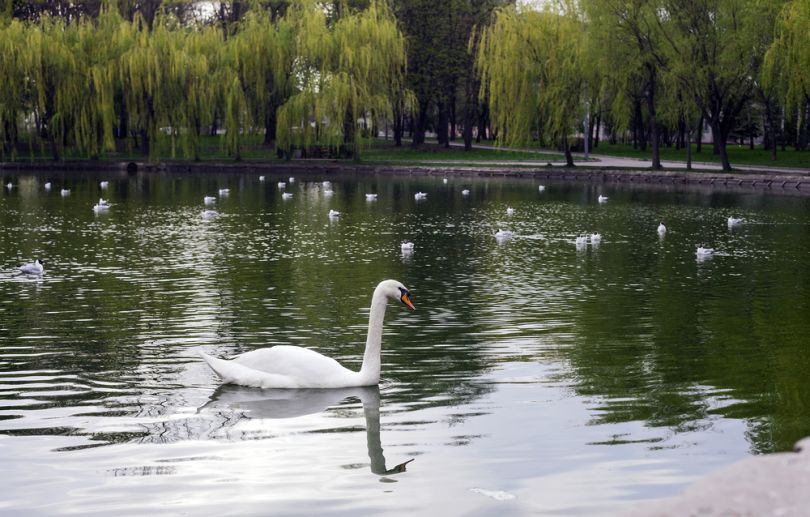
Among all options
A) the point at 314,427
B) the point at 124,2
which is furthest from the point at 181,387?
the point at 124,2

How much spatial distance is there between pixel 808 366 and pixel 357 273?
1084 centimetres

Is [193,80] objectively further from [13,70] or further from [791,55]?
[791,55]

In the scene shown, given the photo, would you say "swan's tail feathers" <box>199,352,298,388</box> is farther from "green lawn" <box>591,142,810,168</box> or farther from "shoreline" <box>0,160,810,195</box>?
"green lawn" <box>591,142,810,168</box>

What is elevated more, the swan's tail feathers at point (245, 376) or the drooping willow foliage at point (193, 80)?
the drooping willow foliage at point (193, 80)

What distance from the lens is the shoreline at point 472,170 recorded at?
5056cm

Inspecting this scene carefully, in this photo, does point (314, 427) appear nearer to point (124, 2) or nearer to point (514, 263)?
point (514, 263)

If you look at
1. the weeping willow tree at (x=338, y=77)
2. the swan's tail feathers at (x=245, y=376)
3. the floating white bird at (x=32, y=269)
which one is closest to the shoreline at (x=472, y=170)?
the weeping willow tree at (x=338, y=77)

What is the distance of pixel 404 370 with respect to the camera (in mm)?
12703

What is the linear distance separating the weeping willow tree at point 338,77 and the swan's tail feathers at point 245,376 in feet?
155

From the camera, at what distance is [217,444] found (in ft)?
31.5

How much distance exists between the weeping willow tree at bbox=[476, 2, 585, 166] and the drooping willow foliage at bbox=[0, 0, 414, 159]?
6.08m

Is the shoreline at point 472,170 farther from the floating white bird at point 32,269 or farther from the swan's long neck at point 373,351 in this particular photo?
the swan's long neck at point 373,351

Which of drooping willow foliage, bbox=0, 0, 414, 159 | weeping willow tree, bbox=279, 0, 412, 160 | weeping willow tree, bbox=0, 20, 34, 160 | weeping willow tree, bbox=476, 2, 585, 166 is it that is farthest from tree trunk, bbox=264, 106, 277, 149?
weeping willow tree, bbox=0, 20, 34, 160

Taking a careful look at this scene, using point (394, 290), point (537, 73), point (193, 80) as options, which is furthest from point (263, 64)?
point (394, 290)
